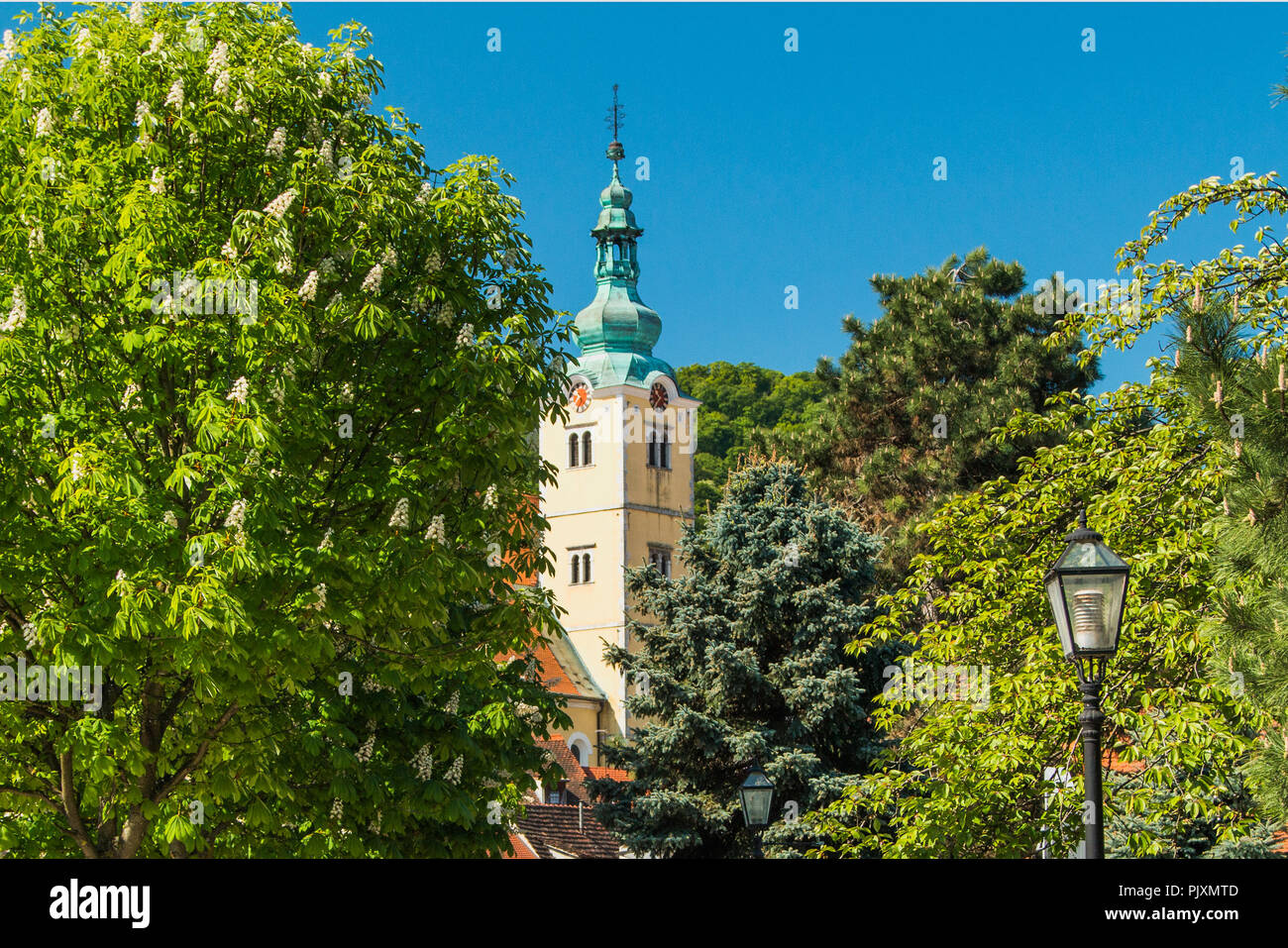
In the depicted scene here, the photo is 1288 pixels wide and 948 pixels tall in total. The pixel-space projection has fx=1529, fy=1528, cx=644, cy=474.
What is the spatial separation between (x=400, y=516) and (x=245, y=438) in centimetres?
164

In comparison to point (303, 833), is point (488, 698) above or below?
above

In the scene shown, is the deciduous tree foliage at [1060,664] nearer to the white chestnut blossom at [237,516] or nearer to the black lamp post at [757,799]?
the black lamp post at [757,799]

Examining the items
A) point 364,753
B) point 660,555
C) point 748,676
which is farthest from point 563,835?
point 660,555

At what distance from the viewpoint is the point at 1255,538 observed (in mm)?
9391

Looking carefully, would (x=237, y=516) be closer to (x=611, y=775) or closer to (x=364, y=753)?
(x=364, y=753)

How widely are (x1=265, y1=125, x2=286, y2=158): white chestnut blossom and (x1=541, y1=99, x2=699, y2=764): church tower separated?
5882 cm

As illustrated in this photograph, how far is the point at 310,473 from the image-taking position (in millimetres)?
13234

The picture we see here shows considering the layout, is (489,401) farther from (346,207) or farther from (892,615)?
(892,615)

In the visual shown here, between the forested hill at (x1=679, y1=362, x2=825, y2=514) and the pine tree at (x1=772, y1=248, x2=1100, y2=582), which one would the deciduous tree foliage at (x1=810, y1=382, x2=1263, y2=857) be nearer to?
the pine tree at (x1=772, y1=248, x2=1100, y2=582)

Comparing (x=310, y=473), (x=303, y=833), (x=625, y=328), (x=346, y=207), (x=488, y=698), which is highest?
(x=625, y=328)

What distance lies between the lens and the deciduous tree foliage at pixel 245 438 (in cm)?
1163
